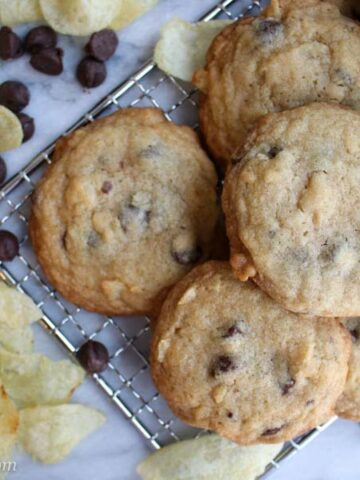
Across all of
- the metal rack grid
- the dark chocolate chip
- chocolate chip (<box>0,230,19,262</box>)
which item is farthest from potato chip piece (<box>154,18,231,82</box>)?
chocolate chip (<box>0,230,19,262</box>)

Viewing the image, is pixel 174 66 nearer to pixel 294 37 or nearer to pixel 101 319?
pixel 294 37

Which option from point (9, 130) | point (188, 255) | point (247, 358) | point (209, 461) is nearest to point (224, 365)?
point (247, 358)

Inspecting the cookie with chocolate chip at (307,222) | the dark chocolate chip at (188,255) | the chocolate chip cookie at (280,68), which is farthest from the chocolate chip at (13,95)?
the cookie with chocolate chip at (307,222)

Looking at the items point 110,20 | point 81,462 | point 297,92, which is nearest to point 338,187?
point 297,92

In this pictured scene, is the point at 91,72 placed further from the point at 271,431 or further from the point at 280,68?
the point at 271,431

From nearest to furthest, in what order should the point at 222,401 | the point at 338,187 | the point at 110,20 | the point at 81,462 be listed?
the point at 338,187, the point at 222,401, the point at 110,20, the point at 81,462
